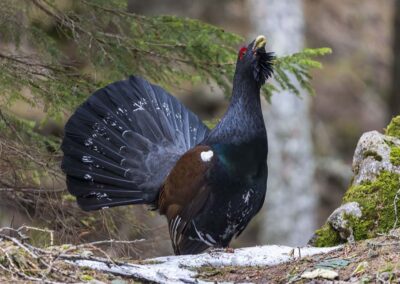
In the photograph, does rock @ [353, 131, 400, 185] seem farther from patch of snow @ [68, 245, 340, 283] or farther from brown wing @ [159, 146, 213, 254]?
brown wing @ [159, 146, 213, 254]

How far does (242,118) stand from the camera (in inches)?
231

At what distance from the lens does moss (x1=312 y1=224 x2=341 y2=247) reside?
561cm

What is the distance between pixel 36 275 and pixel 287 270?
1.52 meters

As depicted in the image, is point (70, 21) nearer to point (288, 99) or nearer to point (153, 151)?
point (153, 151)

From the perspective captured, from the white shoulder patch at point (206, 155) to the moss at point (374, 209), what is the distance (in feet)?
3.32

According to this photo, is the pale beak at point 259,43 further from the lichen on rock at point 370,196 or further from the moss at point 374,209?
the moss at point 374,209

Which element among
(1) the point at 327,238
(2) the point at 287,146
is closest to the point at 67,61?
(1) the point at 327,238

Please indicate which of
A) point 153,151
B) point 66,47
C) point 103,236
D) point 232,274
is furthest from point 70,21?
point 66,47

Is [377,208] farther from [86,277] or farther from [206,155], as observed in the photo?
[86,277]

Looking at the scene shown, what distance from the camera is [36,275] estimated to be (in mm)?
4016

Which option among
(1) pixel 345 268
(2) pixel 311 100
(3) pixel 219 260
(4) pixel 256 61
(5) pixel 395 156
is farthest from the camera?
(2) pixel 311 100

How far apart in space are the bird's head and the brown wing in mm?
686

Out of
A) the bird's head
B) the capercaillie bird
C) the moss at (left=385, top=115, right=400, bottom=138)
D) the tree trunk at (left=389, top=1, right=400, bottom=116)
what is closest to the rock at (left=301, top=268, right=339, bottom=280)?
the capercaillie bird

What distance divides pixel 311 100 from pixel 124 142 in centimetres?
962
